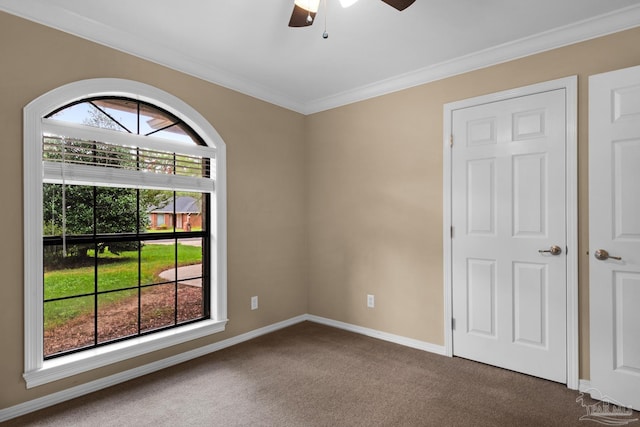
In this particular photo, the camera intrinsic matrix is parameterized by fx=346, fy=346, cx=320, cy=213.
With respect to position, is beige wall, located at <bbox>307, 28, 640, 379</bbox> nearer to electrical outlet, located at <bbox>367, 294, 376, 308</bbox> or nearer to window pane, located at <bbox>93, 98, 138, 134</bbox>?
electrical outlet, located at <bbox>367, 294, 376, 308</bbox>

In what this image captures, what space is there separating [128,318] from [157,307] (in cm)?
23

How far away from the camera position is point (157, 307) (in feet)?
9.71

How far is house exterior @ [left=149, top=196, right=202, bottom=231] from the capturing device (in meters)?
2.81

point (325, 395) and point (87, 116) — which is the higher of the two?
point (87, 116)

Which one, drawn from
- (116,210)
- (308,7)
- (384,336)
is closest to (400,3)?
(308,7)

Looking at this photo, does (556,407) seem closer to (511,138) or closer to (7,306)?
(511,138)

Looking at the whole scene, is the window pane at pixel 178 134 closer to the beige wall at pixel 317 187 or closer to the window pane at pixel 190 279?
the beige wall at pixel 317 187

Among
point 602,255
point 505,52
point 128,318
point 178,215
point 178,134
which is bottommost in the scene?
point 128,318

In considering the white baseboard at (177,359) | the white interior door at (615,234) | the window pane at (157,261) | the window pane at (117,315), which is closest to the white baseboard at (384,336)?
the white baseboard at (177,359)

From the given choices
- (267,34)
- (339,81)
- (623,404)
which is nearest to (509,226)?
(623,404)

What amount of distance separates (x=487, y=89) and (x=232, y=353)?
3.05 metres

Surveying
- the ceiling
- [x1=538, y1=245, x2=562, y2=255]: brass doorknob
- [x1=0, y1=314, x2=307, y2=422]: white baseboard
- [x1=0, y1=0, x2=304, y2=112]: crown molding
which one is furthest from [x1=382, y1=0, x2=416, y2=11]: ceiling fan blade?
[x1=0, y1=314, x2=307, y2=422]: white baseboard

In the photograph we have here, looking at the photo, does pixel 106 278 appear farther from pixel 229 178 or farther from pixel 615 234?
pixel 615 234

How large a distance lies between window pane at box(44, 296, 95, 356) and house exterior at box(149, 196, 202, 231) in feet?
2.34
